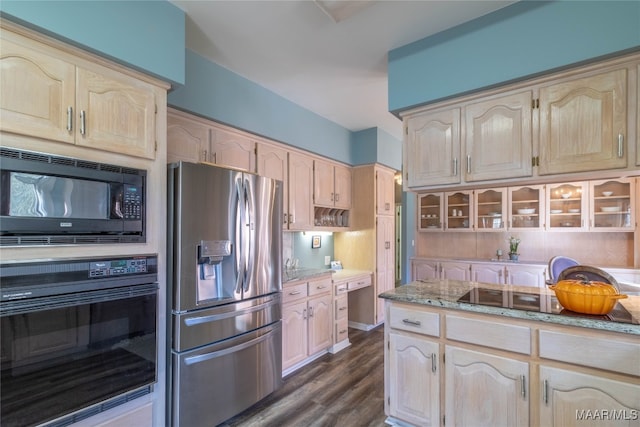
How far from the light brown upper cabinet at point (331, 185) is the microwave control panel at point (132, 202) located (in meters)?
2.20

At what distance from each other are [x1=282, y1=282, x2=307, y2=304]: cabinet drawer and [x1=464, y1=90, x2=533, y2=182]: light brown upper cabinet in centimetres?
182

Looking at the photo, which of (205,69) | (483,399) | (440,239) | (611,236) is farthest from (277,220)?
(611,236)

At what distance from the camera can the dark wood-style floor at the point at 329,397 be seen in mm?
2238

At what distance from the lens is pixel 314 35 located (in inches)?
88.4

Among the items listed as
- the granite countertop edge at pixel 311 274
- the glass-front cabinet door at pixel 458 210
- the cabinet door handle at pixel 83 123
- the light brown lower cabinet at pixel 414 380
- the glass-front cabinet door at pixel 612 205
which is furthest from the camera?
the glass-front cabinet door at pixel 458 210

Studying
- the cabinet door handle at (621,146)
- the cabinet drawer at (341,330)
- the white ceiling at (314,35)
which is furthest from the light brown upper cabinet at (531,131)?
the cabinet drawer at (341,330)

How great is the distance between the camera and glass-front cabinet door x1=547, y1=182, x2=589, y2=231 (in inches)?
154

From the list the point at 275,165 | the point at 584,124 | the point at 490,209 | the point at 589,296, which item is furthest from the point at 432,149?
the point at 490,209

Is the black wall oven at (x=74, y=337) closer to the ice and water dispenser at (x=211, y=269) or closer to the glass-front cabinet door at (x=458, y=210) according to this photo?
the ice and water dispenser at (x=211, y=269)

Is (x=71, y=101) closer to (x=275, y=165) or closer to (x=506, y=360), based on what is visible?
(x=275, y=165)

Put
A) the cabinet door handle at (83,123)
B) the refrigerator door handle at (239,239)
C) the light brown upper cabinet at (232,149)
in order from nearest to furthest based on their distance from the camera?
1. the cabinet door handle at (83,123)
2. the refrigerator door handle at (239,239)
3. the light brown upper cabinet at (232,149)

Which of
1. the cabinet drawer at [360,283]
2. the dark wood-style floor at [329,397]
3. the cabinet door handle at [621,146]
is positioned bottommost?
the dark wood-style floor at [329,397]

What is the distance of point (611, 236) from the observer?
151 inches

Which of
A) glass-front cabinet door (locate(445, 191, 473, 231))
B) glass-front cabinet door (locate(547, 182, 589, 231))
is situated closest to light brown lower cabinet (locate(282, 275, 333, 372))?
glass-front cabinet door (locate(445, 191, 473, 231))
